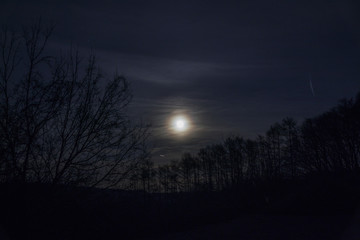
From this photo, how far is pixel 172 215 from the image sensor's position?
48.8 ft

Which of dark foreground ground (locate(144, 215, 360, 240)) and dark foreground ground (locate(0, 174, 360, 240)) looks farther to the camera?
dark foreground ground (locate(144, 215, 360, 240))

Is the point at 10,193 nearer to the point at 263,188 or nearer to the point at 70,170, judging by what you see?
the point at 70,170

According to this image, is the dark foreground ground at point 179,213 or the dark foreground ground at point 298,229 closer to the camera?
the dark foreground ground at point 179,213

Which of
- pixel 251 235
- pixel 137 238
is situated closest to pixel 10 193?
pixel 137 238

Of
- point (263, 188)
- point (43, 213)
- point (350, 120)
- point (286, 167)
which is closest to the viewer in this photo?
point (43, 213)

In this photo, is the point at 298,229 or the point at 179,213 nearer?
the point at 298,229

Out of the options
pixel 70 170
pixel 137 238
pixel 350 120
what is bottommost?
pixel 137 238

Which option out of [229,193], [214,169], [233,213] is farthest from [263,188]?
[214,169]

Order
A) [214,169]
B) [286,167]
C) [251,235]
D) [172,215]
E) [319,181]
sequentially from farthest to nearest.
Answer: [214,169]
[286,167]
[319,181]
[172,215]
[251,235]

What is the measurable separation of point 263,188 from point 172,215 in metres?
9.66

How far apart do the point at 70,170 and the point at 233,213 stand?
41.8 feet

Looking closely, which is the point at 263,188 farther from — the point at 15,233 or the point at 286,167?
the point at 15,233

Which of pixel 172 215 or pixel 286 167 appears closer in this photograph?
pixel 172 215

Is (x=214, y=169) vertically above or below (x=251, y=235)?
above
